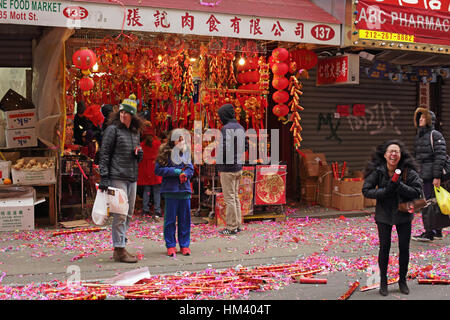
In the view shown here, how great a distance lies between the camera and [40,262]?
25.0 feet

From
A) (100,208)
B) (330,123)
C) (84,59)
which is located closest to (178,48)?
(84,59)

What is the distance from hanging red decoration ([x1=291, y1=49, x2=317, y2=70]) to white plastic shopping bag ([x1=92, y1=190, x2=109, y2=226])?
5.92m

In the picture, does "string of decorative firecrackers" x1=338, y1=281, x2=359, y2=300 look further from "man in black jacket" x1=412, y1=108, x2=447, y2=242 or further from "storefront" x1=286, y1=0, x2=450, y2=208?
"storefront" x1=286, y1=0, x2=450, y2=208

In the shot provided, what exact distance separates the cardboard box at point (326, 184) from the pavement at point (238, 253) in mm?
1502

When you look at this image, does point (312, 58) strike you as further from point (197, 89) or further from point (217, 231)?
point (217, 231)

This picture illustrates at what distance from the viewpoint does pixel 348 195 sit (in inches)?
477

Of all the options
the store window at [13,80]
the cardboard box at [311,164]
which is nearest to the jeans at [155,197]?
the store window at [13,80]

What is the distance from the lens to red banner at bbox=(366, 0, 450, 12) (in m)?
11.6

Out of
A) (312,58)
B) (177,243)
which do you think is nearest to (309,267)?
(177,243)

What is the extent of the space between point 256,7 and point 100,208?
5233 millimetres

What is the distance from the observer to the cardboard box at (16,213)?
9.41 meters

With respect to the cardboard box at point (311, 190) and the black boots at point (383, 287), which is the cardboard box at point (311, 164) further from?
the black boots at point (383, 287)

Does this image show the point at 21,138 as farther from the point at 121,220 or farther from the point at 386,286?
the point at 386,286

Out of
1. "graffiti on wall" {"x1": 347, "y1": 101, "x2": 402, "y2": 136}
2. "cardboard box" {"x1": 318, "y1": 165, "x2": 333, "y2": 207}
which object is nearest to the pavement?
"cardboard box" {"x1": 318, "y1": 165, "x2": 333, "y2": 207}
